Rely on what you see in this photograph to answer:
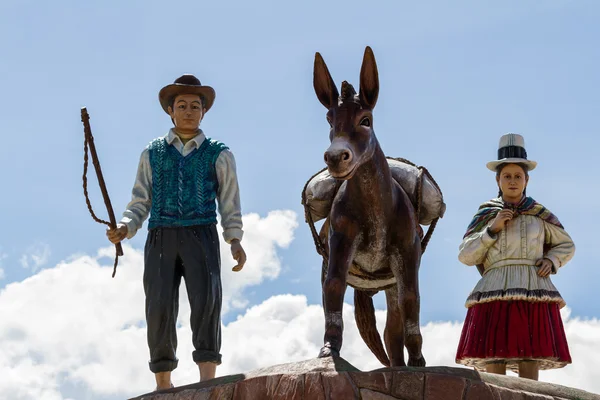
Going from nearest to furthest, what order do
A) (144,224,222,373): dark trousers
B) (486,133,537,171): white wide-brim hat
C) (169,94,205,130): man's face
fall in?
(144,224,222,373): dark trousers < (169,94,205,130): man's face < (486,133,537,171): white wide-brim hat

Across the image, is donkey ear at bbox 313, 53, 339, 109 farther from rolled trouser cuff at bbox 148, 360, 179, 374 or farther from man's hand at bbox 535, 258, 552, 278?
man's hand at bbox 535, 258, 552, 278

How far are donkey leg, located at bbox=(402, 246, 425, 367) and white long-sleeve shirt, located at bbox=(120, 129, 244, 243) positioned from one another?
1.21 m

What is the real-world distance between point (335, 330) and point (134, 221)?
179 centimetres

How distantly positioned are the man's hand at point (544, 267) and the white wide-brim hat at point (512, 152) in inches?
29.3

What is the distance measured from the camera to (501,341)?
25.6 ft

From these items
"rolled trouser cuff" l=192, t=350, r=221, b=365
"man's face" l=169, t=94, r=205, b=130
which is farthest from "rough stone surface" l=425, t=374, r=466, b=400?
"man's face" l=169, t=94, r=205, b=130

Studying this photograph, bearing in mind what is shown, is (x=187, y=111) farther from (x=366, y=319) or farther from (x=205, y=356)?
(x=366, y=319)

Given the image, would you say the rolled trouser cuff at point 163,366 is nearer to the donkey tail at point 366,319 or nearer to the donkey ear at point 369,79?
the donkey tail at point 366,319

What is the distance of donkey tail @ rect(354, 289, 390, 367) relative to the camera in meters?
7.91

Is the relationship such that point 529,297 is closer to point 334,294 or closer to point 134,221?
point 334,294

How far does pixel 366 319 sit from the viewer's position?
7918mm

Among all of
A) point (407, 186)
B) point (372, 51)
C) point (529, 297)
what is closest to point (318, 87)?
point (372, 51)

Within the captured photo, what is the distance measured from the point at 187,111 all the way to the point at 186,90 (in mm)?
155

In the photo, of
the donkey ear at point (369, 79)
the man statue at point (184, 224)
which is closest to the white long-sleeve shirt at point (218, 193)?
the man statue at point (184, 224)
